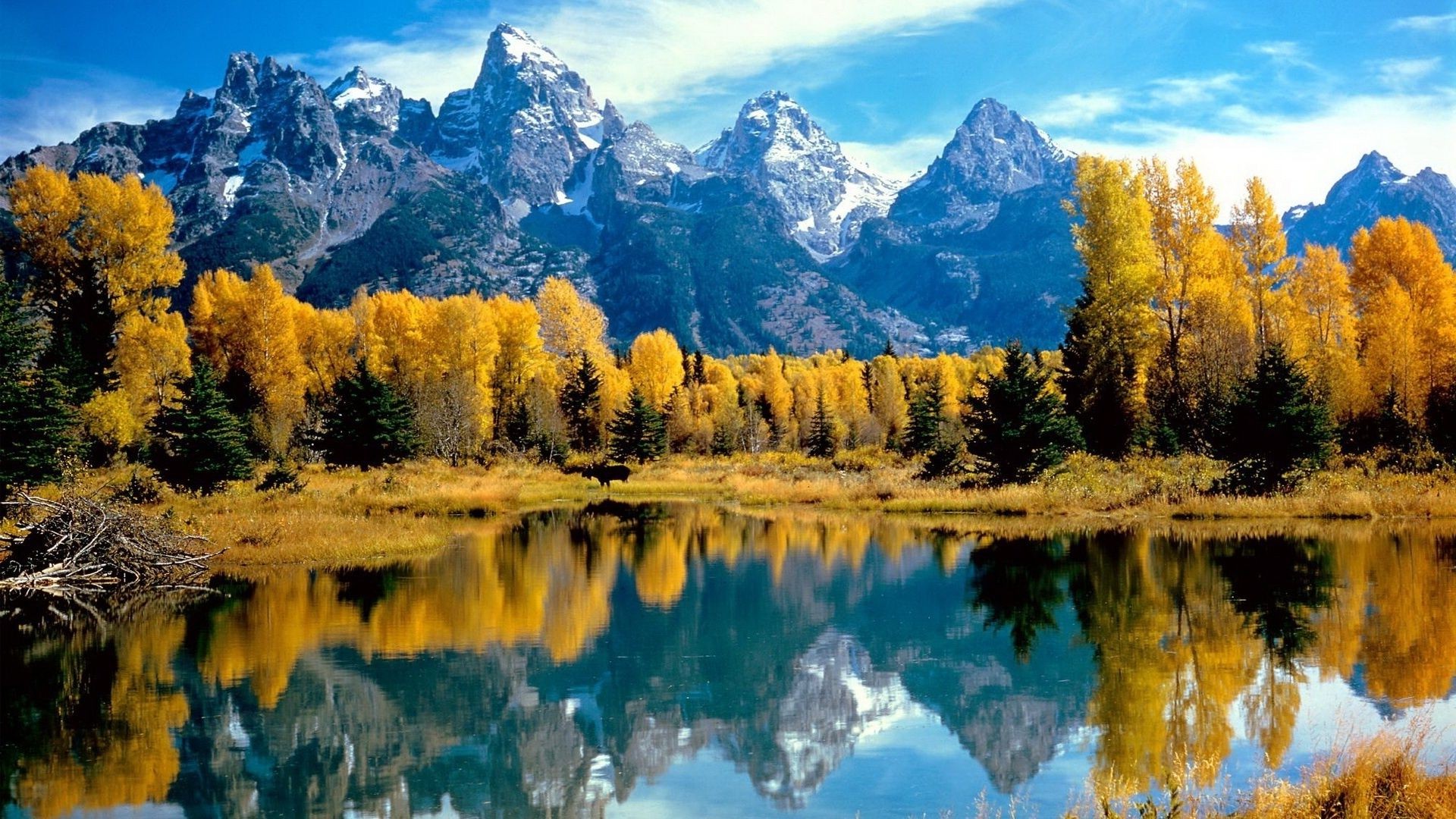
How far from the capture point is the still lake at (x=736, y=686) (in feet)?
37.8

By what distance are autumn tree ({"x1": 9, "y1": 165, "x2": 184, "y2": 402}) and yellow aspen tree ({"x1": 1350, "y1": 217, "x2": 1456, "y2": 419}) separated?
56.5m

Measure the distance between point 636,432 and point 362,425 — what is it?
19.7 metres

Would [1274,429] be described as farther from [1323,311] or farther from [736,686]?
[736,686]

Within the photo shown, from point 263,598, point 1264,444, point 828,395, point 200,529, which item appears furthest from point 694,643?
point 828,395

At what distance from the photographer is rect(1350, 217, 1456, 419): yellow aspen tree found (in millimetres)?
40531

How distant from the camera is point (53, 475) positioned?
31.1m

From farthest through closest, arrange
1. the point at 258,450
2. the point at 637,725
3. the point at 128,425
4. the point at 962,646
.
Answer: the point at 258,450, the point at 128,425, the point at 962,646, the point at 637,725

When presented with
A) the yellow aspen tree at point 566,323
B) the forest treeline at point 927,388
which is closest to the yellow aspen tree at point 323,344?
the forest treeline at point 927,388

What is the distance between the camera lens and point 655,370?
82562mm

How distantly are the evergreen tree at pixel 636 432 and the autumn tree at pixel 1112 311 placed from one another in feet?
Answer: 102

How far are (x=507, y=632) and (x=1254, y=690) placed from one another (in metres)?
13.1

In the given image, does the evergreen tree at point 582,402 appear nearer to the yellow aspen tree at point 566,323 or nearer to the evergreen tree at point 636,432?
the yellow aspen tree at point 566,323

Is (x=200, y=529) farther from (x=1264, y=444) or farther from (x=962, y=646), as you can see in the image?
(x=1264, y=444)

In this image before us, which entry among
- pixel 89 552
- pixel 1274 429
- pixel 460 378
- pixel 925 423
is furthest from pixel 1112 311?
pixel 460 378
